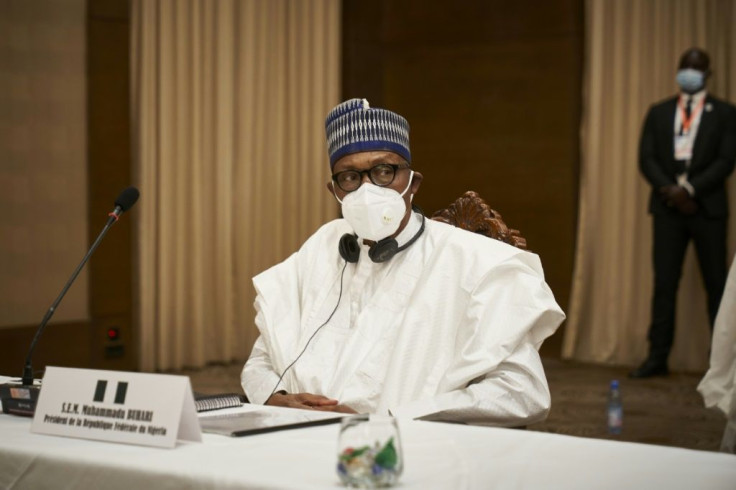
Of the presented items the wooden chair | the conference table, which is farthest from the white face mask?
the conference table

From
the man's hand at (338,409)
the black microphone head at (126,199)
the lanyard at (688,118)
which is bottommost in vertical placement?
the man's hand at (338,409)

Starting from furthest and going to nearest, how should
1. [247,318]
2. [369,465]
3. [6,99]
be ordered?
[247,318], [6,99], [369,465]

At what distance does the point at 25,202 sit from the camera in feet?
18.6

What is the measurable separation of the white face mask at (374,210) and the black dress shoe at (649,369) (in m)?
4.13

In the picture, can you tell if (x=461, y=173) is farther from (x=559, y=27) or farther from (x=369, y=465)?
(x=369, y=465)

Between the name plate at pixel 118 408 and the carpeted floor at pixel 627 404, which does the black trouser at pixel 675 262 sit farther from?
the name plate at pixel 118 408

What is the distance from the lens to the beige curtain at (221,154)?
628 centimetres

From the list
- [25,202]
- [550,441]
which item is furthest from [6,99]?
[550,441]

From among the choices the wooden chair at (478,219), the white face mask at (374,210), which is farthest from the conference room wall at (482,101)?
the white face mask at (374,210)

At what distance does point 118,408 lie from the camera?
5.25 ft

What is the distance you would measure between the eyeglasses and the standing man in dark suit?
3896 millimetres

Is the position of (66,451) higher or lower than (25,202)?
lower

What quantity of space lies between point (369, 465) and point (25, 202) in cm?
486

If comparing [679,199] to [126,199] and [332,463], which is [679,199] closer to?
[126,199]
